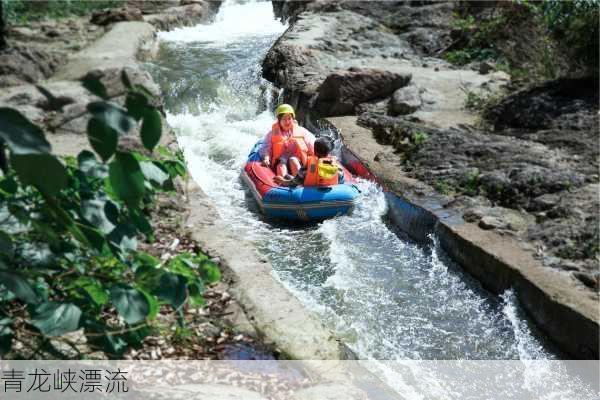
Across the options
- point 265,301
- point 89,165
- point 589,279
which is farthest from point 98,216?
point 589,279

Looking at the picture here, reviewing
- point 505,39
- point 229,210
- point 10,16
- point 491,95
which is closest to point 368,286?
point 229,210

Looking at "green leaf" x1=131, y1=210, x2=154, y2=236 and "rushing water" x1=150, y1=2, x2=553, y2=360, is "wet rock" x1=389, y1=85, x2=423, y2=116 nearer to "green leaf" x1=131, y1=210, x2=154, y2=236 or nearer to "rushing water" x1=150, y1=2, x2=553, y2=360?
"rushing water" x1=150, y1=2, x2=553, y2=360

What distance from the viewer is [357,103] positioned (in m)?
11.2

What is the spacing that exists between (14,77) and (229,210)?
309 cm

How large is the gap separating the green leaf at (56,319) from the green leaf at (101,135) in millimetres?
736

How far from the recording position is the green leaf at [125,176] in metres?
1.75

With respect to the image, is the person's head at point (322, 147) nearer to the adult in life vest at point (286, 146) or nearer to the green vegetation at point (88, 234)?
the adult in life vest at point (286, 146)

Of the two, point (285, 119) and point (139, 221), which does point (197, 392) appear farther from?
point (285, 119)

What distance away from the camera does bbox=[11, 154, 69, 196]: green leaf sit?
1.54 m

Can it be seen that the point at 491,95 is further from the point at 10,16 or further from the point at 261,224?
the point at 10,16

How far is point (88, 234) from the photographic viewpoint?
90.7 inches

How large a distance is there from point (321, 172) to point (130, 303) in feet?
20.9

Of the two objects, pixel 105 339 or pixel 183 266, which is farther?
pixel 183 266

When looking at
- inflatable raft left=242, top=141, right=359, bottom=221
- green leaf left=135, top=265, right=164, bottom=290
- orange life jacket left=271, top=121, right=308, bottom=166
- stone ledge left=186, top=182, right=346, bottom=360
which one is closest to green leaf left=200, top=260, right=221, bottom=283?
green leaf left=135, top=265, right=164, bottom=290
